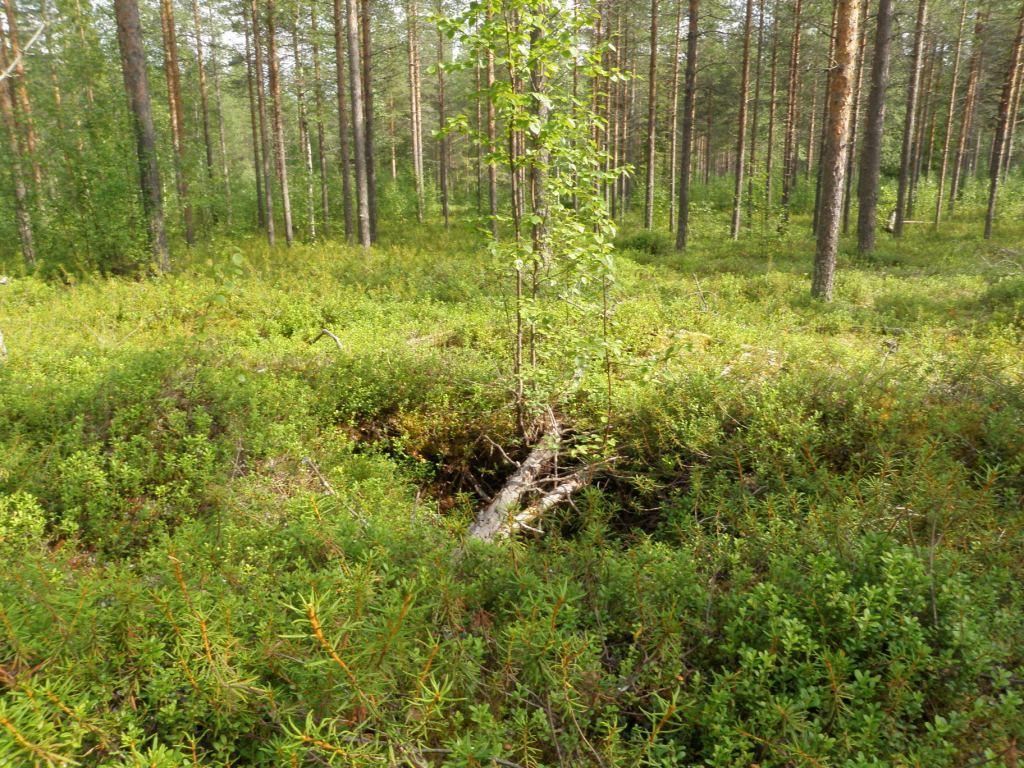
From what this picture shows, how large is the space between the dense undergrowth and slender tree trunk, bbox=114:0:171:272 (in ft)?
15.5

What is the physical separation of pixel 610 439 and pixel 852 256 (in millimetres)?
15247

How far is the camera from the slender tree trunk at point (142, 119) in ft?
37.1

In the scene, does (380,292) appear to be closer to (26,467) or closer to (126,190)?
(126,190)

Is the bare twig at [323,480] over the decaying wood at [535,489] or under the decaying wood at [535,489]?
over

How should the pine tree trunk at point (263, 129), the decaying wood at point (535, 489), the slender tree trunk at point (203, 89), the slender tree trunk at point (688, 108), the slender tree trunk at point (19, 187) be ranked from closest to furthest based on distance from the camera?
the decaying wood at point (535, 489), the slender tree trunk at point (19, 187), the slender tree trunk at point (688, 108), the pine tree trunk at point (263, 129), the slender tree trunk at point (203, 89)

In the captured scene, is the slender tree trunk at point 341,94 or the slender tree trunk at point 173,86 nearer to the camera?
the slender tree trunk at point 341,94

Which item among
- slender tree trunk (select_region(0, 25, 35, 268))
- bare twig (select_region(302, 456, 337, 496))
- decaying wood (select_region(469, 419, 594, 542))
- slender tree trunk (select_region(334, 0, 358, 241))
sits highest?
slender tree trunk (select_region(334, 0, 358, 241))

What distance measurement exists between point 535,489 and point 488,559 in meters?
1.63

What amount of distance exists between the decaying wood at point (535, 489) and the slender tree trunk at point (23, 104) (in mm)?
11135

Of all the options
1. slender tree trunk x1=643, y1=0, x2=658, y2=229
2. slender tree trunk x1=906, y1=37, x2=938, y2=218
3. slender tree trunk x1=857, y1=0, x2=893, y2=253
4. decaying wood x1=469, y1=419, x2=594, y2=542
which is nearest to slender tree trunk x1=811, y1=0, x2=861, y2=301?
slender tree trunk x1=857, y1=0, x2=893, y2=253

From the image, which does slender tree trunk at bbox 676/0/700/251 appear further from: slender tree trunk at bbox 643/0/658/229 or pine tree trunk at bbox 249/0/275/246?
pine tree trunk at bbox 249/0/275/246

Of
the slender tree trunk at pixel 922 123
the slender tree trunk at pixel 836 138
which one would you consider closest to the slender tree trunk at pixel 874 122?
the slender tree trunk at pixel 836 138

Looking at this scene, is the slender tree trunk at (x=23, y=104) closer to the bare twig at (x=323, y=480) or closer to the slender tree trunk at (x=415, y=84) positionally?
the bare twig at (x=323, y=480)

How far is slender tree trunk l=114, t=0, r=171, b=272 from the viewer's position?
1130cm
